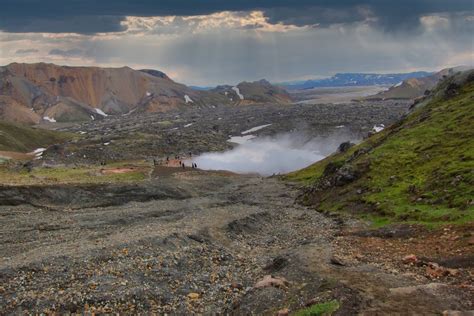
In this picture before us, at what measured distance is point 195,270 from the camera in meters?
43.1

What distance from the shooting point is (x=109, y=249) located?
46219 mm

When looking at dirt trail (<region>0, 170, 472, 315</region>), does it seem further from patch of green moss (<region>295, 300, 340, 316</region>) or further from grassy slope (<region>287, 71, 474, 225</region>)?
grassy slope (<region>287, 71, 474, 225</region>)

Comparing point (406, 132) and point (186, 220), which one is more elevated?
point (406, 132)

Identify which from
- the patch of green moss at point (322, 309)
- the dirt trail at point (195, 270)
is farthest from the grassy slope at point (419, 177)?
the patch of green moss at point (322, 309)

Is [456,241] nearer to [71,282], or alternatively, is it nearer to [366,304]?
[366,304]

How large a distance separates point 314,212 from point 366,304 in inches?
1939

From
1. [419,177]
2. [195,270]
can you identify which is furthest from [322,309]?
[419,177]

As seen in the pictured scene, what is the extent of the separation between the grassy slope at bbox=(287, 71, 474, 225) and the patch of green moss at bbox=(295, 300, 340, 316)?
24.5 meters

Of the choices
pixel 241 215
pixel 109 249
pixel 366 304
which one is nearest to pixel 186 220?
pixel 241 215

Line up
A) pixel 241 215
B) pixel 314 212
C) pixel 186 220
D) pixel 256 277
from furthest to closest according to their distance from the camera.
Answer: pixel 314 212, pixel 241 215, pixel 186 220, pixel 256 277

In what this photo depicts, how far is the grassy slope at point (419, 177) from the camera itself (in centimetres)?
5464

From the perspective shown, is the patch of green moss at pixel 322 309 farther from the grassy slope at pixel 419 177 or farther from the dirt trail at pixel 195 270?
the grassy slope at pixel 419 177

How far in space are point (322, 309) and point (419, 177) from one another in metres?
44.7

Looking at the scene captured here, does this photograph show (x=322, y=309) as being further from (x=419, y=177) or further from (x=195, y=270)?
(x=419, y=177)
